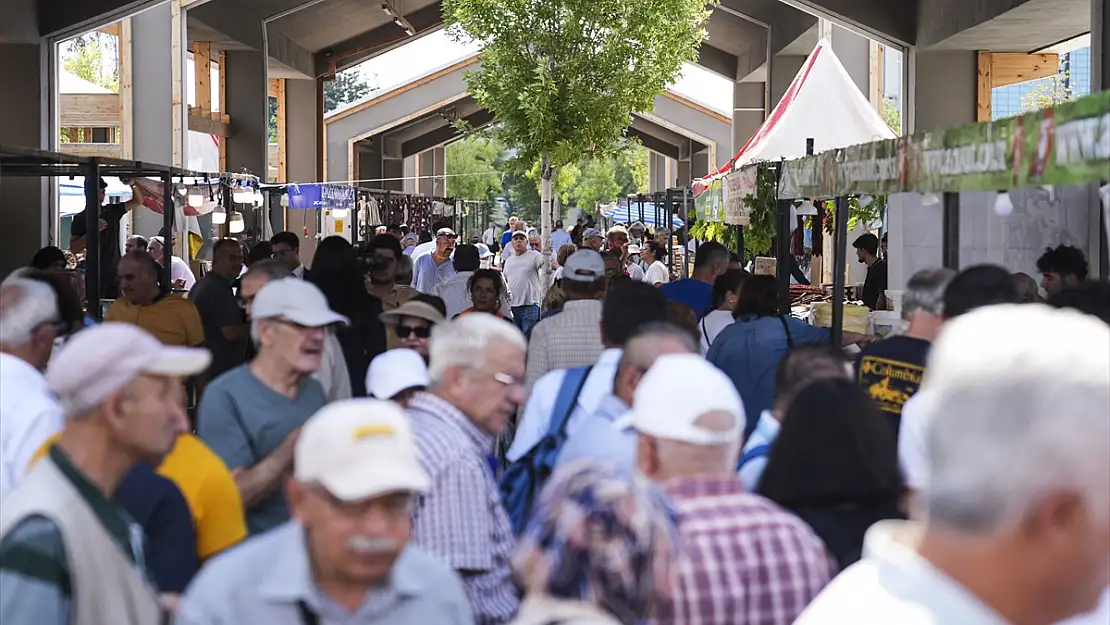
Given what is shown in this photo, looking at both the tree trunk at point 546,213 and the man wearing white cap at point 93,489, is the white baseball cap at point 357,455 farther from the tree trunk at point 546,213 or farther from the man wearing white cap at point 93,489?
the tree trunk at point 546,213

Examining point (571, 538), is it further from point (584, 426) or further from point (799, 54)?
point (799, 54)

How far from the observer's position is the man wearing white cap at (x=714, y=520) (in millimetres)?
3057

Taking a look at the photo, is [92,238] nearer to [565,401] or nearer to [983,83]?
[565,401]

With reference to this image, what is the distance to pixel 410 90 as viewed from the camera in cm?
4291

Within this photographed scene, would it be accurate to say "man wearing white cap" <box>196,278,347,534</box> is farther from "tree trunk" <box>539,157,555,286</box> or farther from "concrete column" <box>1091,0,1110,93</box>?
"tree trunk" <box>539,157,555,286</box>

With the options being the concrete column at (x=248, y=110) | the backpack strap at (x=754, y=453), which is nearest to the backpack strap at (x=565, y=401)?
the backpack strap at (x=754, y=453)

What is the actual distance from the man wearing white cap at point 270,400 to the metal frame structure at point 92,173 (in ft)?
17.3

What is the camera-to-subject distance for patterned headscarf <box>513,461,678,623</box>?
2.23 metres

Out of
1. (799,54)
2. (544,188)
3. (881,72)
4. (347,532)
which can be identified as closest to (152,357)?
(347,532)

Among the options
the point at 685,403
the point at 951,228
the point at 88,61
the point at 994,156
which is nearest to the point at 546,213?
the point at 951,228

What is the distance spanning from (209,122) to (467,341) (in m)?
24.3

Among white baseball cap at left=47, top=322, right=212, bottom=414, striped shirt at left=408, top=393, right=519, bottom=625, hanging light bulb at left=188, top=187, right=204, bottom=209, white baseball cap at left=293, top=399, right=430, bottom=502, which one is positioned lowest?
striped shirt at left=408, top=393, right=519, bottom=625

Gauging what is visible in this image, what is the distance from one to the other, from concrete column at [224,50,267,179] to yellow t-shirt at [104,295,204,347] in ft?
68.0

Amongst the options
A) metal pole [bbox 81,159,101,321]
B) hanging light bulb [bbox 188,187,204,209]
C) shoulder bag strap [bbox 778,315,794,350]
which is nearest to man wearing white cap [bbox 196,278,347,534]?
shoulder bag strap [bbox 778,315,794,350]
